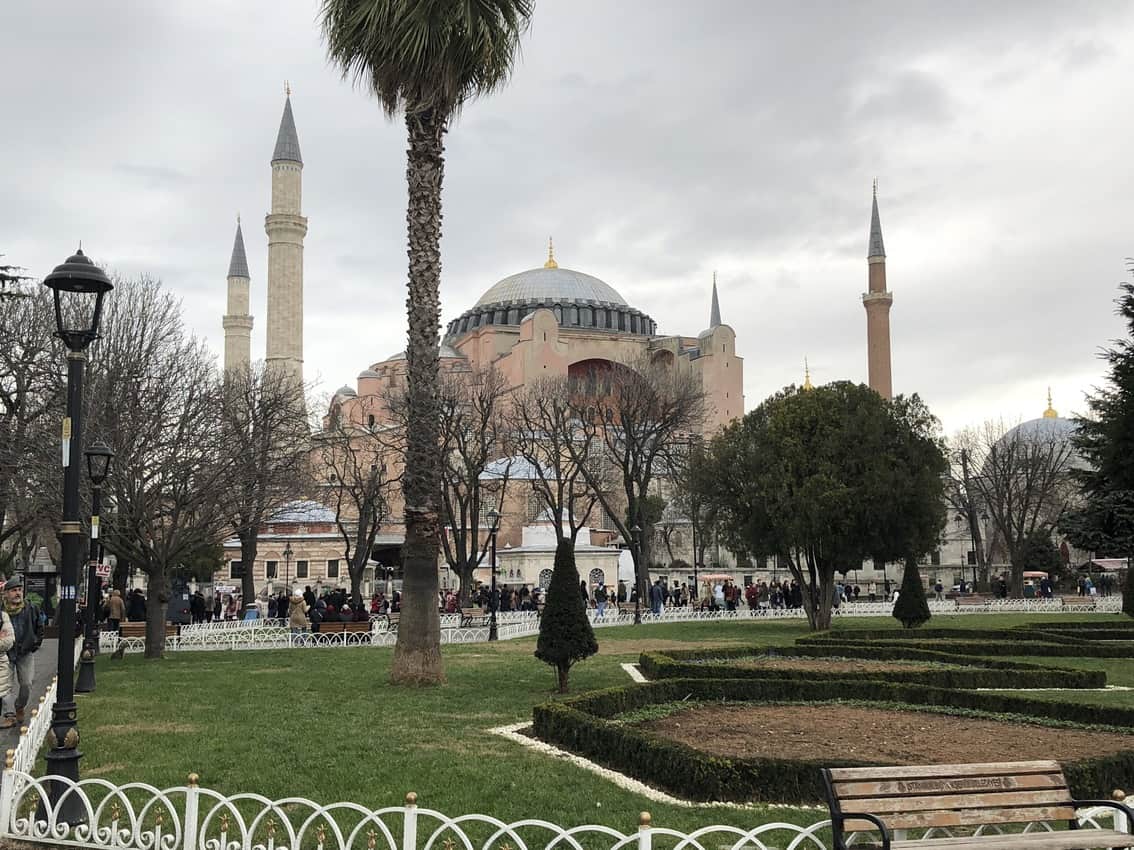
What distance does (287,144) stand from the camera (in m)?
54.2

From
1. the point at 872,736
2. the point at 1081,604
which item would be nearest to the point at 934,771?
the point at 872,736

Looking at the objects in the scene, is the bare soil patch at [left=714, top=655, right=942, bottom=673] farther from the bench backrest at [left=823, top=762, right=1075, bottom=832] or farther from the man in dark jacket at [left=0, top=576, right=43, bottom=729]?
the bench backrest at [left=823, top=762, right=1075, bottom=832]

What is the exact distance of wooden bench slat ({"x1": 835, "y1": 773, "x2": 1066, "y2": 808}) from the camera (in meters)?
4.65

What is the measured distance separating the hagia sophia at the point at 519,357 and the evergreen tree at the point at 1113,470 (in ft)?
37.5

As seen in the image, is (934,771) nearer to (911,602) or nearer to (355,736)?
(355,736)

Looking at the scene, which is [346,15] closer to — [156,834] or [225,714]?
[225,714]

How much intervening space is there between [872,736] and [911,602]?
51.0ft

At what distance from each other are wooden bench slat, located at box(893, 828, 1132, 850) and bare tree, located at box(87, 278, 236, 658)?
15.5 meters

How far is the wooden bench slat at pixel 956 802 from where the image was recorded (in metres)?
4.61

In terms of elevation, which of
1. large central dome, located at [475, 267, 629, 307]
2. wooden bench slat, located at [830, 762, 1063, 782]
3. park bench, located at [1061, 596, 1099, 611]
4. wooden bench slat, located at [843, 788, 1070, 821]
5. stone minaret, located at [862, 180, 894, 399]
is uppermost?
large central dome, located at [475, 267, 629, 307]

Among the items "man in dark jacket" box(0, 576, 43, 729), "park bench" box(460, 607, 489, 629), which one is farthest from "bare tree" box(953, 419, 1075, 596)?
"man in dark jacket" box(0, 576, 43, 729)

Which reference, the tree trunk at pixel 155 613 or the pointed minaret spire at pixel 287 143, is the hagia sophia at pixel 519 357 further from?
the tree trunk at pixel 155 613

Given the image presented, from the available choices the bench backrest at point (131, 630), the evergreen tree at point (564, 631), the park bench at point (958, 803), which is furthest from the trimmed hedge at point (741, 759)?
the bench backrest at point (131, 630)

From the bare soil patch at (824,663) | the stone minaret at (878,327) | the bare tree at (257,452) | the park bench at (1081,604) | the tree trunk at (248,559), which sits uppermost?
the stone minaret at (878,327)
